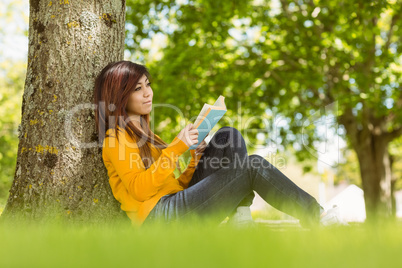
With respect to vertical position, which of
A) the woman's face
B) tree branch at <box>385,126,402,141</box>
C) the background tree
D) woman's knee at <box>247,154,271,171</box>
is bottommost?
woman's knee at <box>247,154,271,171</box>

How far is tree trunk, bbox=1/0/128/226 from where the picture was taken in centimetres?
321

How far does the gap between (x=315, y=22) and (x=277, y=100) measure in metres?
2.16

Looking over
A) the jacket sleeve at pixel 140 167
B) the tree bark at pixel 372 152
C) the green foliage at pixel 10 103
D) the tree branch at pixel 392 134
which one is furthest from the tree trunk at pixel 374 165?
the green foliage at pixel 10 103

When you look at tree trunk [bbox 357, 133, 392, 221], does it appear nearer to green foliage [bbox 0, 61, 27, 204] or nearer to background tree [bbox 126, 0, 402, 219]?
background tree [bbox 126, 0, 402, 219]

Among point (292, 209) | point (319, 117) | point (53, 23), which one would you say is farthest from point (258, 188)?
point (319, 117)

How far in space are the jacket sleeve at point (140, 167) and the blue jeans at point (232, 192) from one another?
18cm

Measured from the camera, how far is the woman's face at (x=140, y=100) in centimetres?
337

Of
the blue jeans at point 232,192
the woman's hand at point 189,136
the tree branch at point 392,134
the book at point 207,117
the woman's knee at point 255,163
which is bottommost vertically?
the blue jeans at point 232,192

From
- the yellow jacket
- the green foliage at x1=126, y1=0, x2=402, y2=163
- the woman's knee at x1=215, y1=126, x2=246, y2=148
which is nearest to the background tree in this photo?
the green foliage at x1=126, y1=0, x2=402, y2=163

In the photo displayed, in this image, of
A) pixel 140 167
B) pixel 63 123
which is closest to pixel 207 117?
pixel 140 167

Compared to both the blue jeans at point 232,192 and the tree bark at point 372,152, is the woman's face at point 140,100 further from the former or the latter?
the tree bark at point 372,152

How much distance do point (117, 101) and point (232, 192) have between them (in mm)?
1126

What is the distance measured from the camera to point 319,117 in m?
9.87

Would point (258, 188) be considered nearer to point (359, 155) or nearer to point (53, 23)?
point (53, 23)
